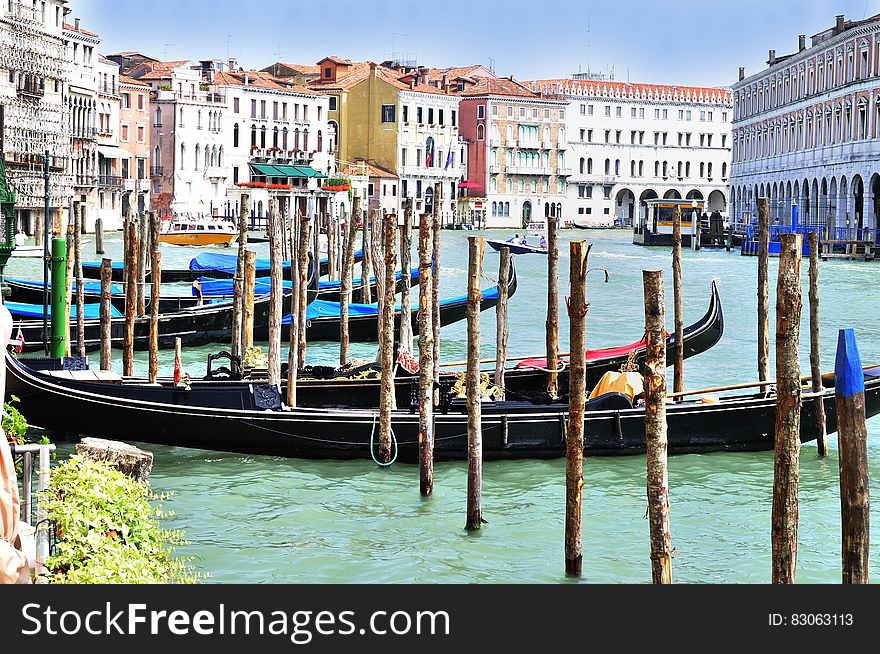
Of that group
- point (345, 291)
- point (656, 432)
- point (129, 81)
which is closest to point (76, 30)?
point (129, 81)

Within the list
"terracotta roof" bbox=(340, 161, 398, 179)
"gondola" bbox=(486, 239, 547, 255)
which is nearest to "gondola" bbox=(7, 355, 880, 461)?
"gondola" bbox=(486, 239, 547, 255)

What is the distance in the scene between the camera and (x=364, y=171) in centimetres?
4328

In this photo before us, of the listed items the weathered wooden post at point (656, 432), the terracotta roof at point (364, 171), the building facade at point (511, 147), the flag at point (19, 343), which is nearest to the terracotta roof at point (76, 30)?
the terracotta roof at point (364, 171)

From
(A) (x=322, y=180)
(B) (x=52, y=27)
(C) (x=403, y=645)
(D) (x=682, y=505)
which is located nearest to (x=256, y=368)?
(D) (x=682, y=505)

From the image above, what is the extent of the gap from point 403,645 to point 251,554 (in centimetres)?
270

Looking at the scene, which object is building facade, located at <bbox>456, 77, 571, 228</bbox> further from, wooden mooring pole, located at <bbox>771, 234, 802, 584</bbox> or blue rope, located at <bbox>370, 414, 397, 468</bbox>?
wooden mooring pole, located at <bbox>771, 234, 802, 584</bbox>

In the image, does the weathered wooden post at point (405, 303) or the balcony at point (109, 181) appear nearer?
the weathered wooden post at point (405, 303)

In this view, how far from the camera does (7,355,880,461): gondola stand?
6.91m

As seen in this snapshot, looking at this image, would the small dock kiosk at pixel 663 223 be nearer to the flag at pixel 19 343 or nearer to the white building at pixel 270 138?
the white building at pixel 270 138

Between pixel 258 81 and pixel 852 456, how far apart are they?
37729mm

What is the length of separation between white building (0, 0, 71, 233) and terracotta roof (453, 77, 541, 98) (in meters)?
19.2

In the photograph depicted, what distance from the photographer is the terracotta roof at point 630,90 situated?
52.5 meters

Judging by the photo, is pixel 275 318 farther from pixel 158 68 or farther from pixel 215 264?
pixel 158 68

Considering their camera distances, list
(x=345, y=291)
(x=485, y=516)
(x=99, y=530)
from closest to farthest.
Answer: (x=99, y=530) → (x=485, y=516) → (x=345, y=291)
